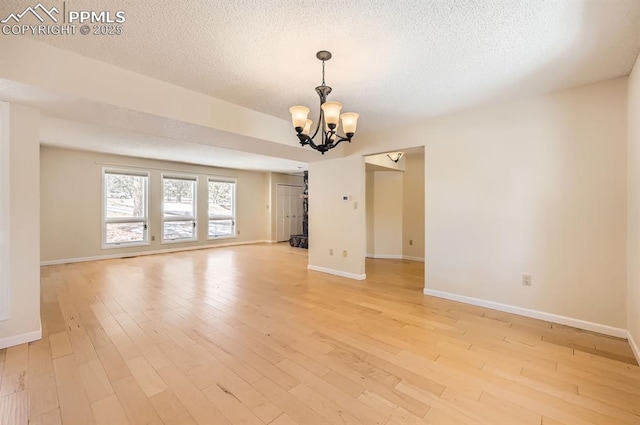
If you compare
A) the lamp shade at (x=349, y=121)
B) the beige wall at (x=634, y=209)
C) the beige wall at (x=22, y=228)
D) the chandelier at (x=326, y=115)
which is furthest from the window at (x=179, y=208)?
the beige wall at (x=634, y=209)

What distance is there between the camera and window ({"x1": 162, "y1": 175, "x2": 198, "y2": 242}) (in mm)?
7258

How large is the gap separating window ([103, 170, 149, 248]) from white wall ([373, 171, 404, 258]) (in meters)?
5.96

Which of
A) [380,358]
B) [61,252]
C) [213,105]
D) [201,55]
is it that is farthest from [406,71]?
[61,252]

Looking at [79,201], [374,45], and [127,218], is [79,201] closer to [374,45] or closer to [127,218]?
[127,218]

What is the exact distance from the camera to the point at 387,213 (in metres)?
6.81

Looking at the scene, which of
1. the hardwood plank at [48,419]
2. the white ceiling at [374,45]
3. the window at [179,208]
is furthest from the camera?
the window at [179,208]

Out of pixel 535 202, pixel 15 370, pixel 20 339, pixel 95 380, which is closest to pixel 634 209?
pixel 535 202

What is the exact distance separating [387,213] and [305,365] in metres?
5.22

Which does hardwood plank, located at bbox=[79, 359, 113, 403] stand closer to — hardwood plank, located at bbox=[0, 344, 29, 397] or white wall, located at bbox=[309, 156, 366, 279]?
hardwood plank, located at bbox=[0, 344, 29, 397]

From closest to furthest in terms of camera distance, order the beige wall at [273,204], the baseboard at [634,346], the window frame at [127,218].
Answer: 1. the baseboard at [634,346]
2. the window frame at [127,218]
3. the beige wall at [273,204]

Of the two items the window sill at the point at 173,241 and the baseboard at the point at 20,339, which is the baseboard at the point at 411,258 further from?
the baseboard at the point at 20,339

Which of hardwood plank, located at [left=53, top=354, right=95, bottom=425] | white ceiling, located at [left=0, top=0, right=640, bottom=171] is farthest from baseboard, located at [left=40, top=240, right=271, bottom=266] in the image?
white ceiling, located at [left=0, top=0, right=640, bottom=171]

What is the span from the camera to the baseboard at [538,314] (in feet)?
8.55

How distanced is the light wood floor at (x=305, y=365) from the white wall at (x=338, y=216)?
1167 millimetres
